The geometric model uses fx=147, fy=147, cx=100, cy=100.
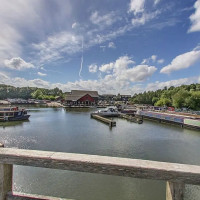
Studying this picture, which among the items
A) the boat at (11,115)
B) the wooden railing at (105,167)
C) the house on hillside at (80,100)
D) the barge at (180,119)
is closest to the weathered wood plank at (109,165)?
the wooden railing at (105,167)

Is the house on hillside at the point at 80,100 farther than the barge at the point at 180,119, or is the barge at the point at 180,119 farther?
the house on hillside at the point at 80,100

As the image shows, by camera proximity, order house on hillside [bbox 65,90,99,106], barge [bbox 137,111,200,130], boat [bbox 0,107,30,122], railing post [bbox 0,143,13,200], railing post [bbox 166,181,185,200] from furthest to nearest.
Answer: house on hillside [bbox 65,90,99,106]
boat [bbox 0,107,30,122]
barge [bbox 137,111,200,130]
railing post [bbox 0,143,13,200]
railing post [bbox 166,181,185,200]

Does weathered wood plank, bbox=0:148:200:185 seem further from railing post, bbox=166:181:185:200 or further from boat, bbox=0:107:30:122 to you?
boat, bbox=0:107:30:122

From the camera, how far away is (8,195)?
1.79 meters

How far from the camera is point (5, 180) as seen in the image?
5.81 feet

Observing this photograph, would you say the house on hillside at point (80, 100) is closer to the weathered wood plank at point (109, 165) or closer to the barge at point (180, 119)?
the barge at point (180, 119)

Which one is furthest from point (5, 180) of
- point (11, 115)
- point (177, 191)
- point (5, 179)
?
point (11, 115)

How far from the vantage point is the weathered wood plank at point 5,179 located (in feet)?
5.73

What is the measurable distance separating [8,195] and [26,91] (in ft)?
365

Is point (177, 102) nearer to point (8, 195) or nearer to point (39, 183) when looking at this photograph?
point (39, 183)

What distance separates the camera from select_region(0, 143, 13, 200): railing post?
5.73ft

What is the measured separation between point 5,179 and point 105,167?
1.23 metres

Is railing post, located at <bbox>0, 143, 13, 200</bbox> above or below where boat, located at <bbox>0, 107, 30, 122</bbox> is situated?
above

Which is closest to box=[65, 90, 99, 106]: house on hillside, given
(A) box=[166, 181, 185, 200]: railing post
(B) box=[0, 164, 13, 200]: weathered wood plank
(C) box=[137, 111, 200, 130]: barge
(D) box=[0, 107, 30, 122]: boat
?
(C) box=[137, 111, 200, 130]: barge
